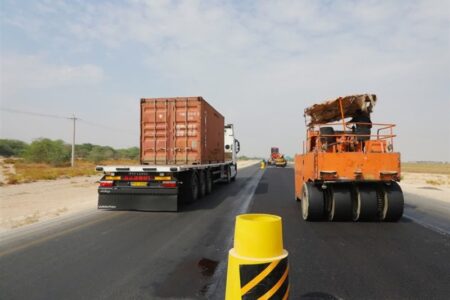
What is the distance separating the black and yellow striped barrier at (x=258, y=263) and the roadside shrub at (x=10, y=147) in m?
Answer: 118

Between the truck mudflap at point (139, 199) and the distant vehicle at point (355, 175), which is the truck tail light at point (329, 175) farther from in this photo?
the truck mudflap at point (139, 199)

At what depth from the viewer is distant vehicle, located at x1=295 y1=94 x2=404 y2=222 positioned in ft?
29.3

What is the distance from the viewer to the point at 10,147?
11206cm

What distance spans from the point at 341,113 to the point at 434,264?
5423mm

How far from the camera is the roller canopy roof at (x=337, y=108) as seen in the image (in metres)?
9.99

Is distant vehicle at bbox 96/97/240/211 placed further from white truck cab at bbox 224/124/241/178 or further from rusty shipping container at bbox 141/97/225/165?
white truck cab at bbox 224/124/241/178

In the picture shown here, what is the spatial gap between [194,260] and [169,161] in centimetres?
848

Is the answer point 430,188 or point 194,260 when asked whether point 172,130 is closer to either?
point 194,260

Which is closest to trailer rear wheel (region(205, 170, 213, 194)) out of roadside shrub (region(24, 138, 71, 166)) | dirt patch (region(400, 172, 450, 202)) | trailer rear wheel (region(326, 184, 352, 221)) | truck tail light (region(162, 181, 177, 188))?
truck tail light (region(162, 181, 177, 188))

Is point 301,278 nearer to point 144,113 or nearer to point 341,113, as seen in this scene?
point 341,113

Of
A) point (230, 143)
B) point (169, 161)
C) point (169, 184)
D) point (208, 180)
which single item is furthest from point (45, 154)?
point (169, 184)

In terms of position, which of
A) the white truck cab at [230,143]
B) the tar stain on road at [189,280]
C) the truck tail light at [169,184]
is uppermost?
the white truck cab at [230,143]

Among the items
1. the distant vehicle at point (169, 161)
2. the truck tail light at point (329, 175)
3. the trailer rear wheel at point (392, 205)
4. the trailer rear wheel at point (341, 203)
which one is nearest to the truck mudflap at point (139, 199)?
the distant vehicle at point (169, 161)

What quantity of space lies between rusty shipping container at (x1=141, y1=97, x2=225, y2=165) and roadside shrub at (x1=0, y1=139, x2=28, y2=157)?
10722cm
